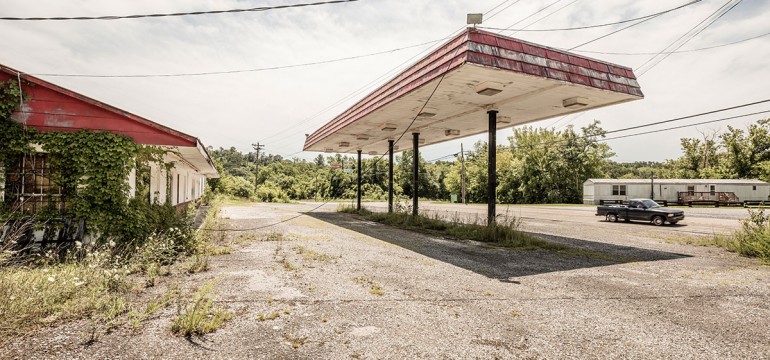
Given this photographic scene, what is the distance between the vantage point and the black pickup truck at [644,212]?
54.2 ft

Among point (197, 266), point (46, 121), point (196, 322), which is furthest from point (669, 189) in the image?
point (46, 121)

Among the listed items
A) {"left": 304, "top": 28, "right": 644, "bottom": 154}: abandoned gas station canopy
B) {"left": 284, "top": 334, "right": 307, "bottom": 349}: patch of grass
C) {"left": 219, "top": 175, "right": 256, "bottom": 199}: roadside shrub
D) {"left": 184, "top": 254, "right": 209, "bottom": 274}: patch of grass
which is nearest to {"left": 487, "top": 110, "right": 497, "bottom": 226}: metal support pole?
{"left": 304, "top": 28, "right": 644, "bottom": 154}: abandoned gas station canopy

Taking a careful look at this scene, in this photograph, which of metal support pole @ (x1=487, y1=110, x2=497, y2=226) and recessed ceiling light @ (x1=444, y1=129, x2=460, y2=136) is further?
recessed ceiling light @ (x1=444, y1=129, x2=460, y2=136)

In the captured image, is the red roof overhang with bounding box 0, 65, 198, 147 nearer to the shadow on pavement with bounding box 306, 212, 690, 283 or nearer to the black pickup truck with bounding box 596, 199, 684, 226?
the shadow on pavement with bounding box 306, 212, 690, 283

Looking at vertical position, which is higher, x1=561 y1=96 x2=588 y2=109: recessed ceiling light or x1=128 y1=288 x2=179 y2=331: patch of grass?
x1=561 y1=96 x2=588 y2=109: recessed ceiling light

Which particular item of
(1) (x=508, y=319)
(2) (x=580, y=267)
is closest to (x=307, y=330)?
(1) (x=508, y=319)

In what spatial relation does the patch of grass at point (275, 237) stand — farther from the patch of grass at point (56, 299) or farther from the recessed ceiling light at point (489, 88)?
the recessed ceiling light at point (489, 88)

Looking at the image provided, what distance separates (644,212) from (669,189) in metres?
26.2

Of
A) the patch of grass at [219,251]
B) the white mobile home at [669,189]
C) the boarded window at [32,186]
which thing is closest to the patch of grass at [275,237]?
the patch of grass at [219,251]

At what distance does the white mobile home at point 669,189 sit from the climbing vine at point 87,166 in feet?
132

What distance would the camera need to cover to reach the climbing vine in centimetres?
743

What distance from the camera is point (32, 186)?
25.8ft

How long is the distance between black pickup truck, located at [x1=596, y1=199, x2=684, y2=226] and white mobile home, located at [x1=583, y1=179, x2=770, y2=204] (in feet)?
67.3

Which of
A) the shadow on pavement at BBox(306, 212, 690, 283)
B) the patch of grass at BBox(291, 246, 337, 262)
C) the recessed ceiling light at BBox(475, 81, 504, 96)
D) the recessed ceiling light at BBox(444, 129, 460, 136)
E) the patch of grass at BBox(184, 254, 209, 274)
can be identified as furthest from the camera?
the recessed ceiling light at BBox(444, 129, 460, 136)
